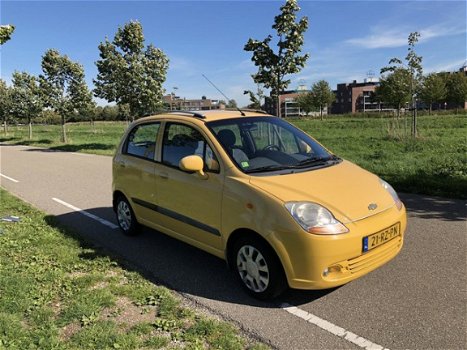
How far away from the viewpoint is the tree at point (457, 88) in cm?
6750

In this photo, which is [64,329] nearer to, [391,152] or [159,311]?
[159,311]

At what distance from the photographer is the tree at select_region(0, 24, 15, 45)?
6.97m

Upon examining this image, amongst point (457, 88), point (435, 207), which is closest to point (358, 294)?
point (435, 207)

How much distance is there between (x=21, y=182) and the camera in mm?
11469

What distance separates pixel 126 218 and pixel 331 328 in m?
3.62

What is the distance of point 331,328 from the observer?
3322mm

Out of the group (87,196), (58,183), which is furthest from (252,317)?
(58,183)

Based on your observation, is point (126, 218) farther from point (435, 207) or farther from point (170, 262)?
point (435, 207)

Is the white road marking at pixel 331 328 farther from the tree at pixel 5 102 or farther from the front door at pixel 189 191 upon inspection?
the tree at pixel 5 102

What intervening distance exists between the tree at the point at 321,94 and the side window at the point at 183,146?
7640 centimetres

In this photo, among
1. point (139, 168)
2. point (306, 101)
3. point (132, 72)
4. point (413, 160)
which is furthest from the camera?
point (306, 101)

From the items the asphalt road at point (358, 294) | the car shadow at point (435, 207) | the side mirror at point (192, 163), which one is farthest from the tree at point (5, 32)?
the car shadow at point (435, 207)

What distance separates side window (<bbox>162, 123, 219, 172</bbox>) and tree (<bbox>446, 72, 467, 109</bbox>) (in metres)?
74.1

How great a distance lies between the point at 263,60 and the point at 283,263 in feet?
38.0
